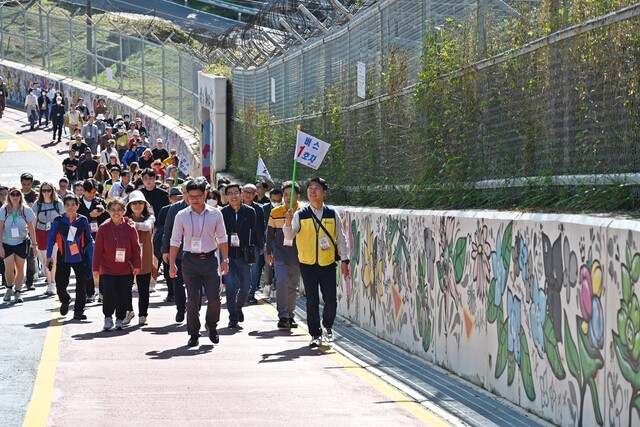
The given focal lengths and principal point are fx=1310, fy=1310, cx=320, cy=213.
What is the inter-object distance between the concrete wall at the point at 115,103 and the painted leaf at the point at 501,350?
25.8 metres

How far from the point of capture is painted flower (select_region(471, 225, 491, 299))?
10.6 meters

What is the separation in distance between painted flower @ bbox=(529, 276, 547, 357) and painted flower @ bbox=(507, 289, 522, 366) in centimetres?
31

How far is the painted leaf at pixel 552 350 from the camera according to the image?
29.2 ft

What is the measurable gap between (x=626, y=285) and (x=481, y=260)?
3137mm

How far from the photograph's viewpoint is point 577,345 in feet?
28.1

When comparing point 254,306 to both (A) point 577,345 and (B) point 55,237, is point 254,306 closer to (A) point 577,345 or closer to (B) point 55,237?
(B) point 55,237

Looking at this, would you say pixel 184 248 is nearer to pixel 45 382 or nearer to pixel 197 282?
pixel 197 282

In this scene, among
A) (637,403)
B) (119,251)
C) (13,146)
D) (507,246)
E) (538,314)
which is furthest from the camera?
(13,146)

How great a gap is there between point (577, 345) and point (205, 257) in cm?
609

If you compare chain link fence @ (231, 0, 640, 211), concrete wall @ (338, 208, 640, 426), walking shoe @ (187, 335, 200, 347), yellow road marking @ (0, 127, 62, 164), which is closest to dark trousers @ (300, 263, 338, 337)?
concrete wall @ (338, 208, 640, 426)

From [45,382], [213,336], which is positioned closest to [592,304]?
[45,382]

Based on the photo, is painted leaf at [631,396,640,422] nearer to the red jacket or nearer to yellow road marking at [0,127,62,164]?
the red jacket

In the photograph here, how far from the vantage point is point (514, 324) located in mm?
9938

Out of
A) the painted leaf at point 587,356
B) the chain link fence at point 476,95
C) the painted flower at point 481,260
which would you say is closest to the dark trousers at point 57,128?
the chain link fence at point 476,95
